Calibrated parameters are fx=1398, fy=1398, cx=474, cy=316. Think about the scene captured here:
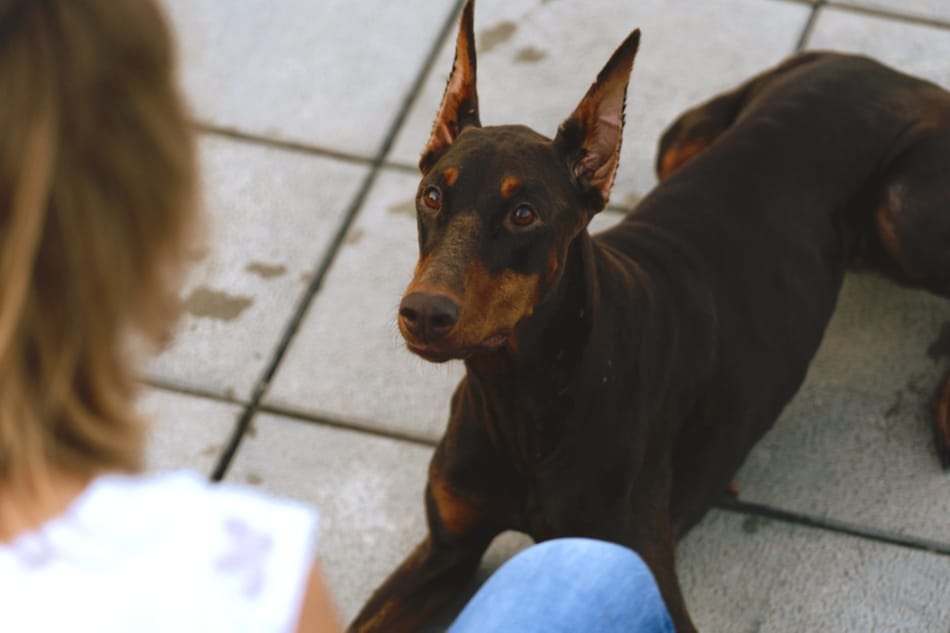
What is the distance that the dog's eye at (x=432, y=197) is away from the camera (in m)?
2.63

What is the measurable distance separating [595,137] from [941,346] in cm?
155

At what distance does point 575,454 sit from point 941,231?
125cm

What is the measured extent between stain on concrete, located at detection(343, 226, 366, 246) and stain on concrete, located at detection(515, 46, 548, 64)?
0.94 m

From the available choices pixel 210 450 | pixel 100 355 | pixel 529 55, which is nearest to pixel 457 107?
pixel 210 450

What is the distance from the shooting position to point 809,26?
4.74 m

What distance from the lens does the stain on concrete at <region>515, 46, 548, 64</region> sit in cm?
469

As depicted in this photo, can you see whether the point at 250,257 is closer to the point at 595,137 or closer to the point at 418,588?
the point at 418,588

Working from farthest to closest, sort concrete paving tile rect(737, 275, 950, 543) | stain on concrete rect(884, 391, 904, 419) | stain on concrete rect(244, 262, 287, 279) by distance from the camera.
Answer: stain on concrete rect(244, 262, 287, 279), stain on concrete rect(884, 391, 904, 419), concrete paving tile rect(737, 275, 950, 543)

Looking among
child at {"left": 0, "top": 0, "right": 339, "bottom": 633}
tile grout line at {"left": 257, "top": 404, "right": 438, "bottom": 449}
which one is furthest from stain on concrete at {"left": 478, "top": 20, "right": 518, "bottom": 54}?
child at {"left": 0, "top": 0, "right": 339, "bottom": 633}

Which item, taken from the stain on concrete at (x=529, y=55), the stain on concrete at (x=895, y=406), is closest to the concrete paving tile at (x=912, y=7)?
the stain on concrete at (x=529, y=55)

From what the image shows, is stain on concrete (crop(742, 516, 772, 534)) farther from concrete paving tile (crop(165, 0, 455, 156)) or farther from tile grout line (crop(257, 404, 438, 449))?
concrete paving tile (crop(165, 0, 455, 156))

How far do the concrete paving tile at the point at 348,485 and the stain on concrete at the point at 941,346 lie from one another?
1399 mm

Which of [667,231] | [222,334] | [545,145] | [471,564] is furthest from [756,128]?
[222,334]

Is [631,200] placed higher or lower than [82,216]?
lower
